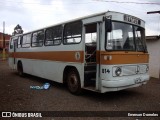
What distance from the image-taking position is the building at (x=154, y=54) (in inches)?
546

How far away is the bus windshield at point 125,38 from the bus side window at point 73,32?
1.42 m

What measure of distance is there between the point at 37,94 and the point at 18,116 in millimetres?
2669

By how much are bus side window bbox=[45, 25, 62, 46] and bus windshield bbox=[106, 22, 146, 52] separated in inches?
114

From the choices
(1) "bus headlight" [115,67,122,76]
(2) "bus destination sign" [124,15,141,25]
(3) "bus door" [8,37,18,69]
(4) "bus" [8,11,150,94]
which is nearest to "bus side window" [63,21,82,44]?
(4) "bus" [8,11,150,94]

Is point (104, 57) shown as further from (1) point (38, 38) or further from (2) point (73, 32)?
(1) point (38, 38)

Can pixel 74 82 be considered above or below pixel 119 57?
below

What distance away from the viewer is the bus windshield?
22.9 ft

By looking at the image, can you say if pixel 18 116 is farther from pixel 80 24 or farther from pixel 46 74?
pixel 46 74

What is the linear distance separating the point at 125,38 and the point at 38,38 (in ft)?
17.6

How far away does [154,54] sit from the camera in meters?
14.1

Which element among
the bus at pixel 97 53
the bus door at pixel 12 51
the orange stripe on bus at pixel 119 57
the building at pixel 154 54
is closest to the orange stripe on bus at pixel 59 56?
the bus at pixel 97 53

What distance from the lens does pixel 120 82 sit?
22.7 ft

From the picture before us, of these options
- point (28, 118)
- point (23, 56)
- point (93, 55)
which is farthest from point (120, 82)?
point (23, 56)

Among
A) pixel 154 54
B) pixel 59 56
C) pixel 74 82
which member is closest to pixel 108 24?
pixel 74 82
